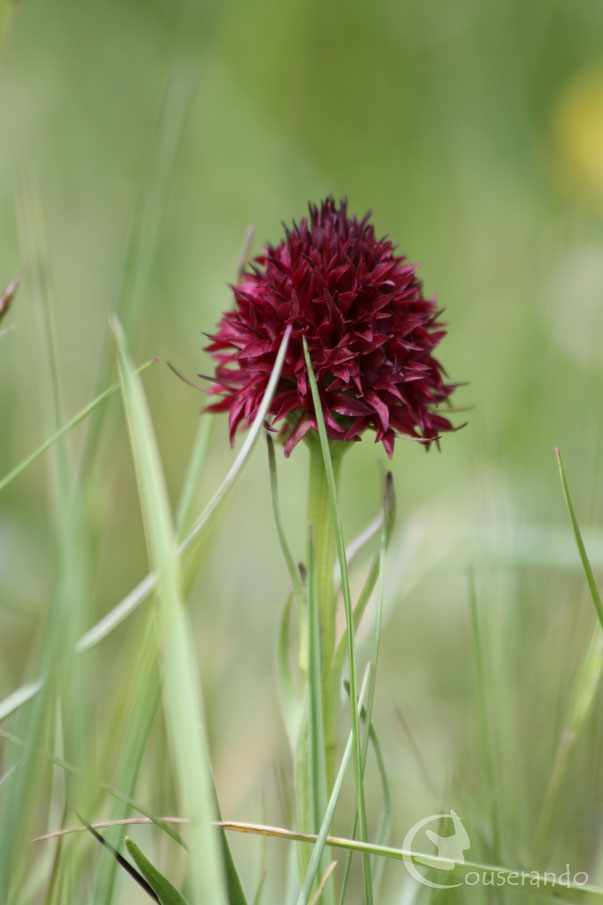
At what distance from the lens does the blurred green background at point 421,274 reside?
85cm

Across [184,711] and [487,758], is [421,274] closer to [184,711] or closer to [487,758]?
[487,758]

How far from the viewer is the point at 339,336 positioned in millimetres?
523

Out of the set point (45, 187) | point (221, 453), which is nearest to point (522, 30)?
point (45, 187)

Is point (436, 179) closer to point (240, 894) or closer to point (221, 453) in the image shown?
point (221, 453)

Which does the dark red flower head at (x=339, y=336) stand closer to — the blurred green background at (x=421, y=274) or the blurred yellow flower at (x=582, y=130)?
the blurred green background at (x=421, y=274)

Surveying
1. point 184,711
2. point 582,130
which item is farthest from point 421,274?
point 184,711

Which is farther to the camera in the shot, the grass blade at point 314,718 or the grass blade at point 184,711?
the grass blade at point 314,718

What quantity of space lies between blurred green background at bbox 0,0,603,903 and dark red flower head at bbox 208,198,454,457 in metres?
0.11

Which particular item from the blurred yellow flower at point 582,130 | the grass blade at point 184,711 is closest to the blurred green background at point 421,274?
the blurred yellow flower at point 582,130

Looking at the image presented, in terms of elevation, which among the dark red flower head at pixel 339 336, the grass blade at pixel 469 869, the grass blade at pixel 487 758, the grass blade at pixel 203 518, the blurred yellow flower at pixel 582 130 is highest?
the blurred yellow flower at pixel 582 130

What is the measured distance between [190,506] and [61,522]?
114 mm

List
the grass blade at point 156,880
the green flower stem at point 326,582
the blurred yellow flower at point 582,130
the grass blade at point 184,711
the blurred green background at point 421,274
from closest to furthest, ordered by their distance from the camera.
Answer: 1. the grass blade at point 184,711
2. the grass blade at point 156,880
3. the green flower stem at point 326,582
4. the blurred green background at point 421,274
5. the blurred yellow flower at point 582,130

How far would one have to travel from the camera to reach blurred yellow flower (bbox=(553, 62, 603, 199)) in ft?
5.65

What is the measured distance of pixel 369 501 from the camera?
1.52 metres
